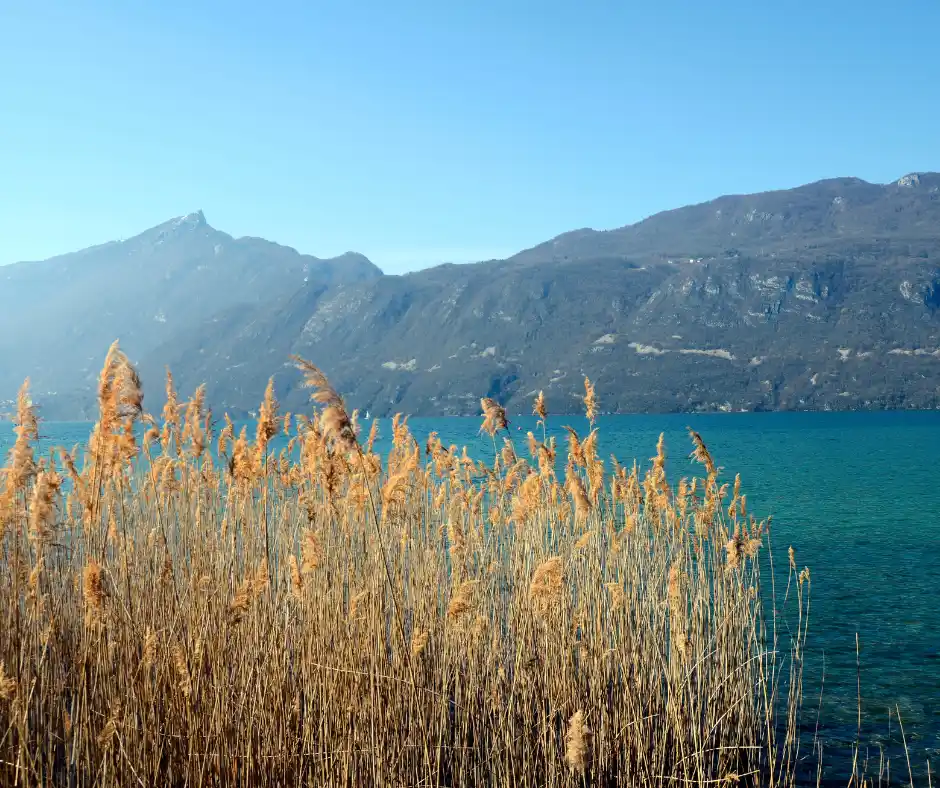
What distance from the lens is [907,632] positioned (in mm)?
12812

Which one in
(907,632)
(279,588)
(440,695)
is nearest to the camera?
(440,695)

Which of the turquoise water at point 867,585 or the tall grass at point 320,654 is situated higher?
the tall grass at point 320,654

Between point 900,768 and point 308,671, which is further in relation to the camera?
point 900,768

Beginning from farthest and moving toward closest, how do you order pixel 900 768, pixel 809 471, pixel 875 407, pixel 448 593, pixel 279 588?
pixel 875 407
pixel 809 471
pixel 900 768
pixel 448 593
pixel 279 588

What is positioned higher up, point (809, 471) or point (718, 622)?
point (718, 622)

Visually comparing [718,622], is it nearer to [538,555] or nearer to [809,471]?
[538,555]

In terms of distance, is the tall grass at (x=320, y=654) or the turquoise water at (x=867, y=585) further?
the turquoise water at (x=867, y=585)

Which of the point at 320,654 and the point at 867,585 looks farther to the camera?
the point at 867,585

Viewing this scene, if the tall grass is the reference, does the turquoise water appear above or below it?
below

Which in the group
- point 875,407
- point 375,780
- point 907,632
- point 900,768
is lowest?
point 875,407

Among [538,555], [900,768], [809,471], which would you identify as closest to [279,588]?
[538,555]

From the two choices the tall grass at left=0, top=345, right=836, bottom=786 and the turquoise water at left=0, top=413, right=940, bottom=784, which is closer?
the tall grass at left=0, top=345, right=836, bottom=786

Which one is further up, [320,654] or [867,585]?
[320,654]

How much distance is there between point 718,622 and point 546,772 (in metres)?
2.53
